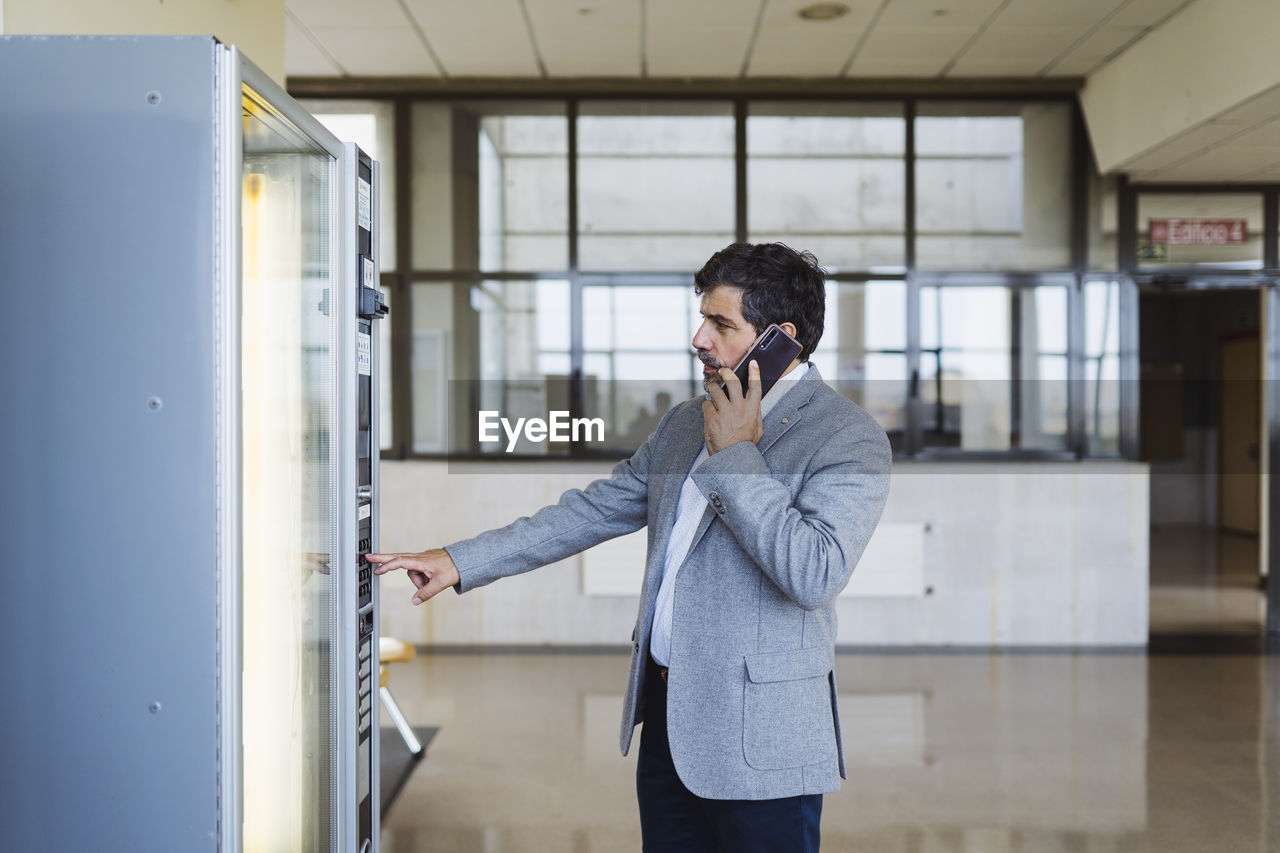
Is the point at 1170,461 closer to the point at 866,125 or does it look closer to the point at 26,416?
the point at 866,125

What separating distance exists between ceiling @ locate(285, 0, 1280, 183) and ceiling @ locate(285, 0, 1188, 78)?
1 cm

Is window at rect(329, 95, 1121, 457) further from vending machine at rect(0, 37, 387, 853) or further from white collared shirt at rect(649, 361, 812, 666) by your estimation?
vending machine at rect(0, 37, 387, 853)

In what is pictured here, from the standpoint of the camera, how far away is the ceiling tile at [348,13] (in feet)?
15.3

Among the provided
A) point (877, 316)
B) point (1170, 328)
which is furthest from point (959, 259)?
point (1170, 328)

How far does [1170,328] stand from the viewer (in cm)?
1218

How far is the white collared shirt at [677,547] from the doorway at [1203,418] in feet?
30.9

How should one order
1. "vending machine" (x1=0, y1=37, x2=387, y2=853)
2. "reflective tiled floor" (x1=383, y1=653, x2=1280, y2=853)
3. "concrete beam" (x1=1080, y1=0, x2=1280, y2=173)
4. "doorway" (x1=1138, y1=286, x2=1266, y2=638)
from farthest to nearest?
1. "doorway" (x1=1138, y1=286, x2=1266, y2=638)
2. "concrete beam" (x1=1080, y1=0, x2=1280, y2=173)
3. "reflective tiled floor" (x1=383, y1=653, x2=1280, y2=853)
4. "vending machine" (x1=0, y1=37, x2=387, y2=853)

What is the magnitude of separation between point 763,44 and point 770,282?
3879mm

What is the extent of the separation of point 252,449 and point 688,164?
4.55 meters

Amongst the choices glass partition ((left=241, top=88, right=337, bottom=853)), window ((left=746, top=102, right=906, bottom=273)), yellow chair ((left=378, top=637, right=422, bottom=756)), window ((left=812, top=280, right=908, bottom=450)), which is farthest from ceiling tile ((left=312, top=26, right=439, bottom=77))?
glass partition ((left=241, top=88, right=337, bottom=853))

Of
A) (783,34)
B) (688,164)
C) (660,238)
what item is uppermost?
(783,34)

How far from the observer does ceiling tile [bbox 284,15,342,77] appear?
5.07 metres

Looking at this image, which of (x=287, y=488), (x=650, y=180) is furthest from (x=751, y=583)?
(x=650, y=180)

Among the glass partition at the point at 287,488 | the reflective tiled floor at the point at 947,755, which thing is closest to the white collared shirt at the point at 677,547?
the glass partition at the point at 287,488
